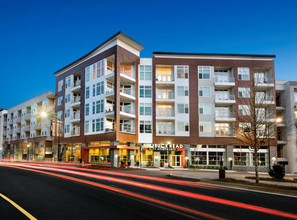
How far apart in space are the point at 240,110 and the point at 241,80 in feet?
18.0

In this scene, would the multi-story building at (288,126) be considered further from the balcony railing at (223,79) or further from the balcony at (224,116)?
the balcony railing at (223,79)

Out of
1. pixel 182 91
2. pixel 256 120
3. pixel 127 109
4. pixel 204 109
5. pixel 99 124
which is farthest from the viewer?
pixel 182 91

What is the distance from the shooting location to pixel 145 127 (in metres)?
43.1

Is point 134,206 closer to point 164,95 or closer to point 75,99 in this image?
point 164,95

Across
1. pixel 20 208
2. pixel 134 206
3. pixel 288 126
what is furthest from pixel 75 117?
pixel 134 206

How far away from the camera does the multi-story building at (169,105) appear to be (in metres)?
42.1

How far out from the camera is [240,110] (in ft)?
143

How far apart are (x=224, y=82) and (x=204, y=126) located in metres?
8.75

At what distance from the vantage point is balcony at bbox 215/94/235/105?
43438mm

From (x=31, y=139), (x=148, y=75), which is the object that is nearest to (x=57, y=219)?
(x=148, y=75)

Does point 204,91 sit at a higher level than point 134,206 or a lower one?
higher

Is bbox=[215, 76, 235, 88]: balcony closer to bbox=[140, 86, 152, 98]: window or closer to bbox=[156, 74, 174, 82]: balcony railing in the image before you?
bbox=[156, 74, 174, 82]: balcony railing

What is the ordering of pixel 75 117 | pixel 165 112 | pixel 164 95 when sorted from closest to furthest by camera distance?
pixel 165 112 < pixel 164 95 < pixel 75 117

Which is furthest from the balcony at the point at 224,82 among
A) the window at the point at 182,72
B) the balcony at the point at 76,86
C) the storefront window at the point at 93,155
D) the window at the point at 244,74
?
the balcony at the point at 76,86
